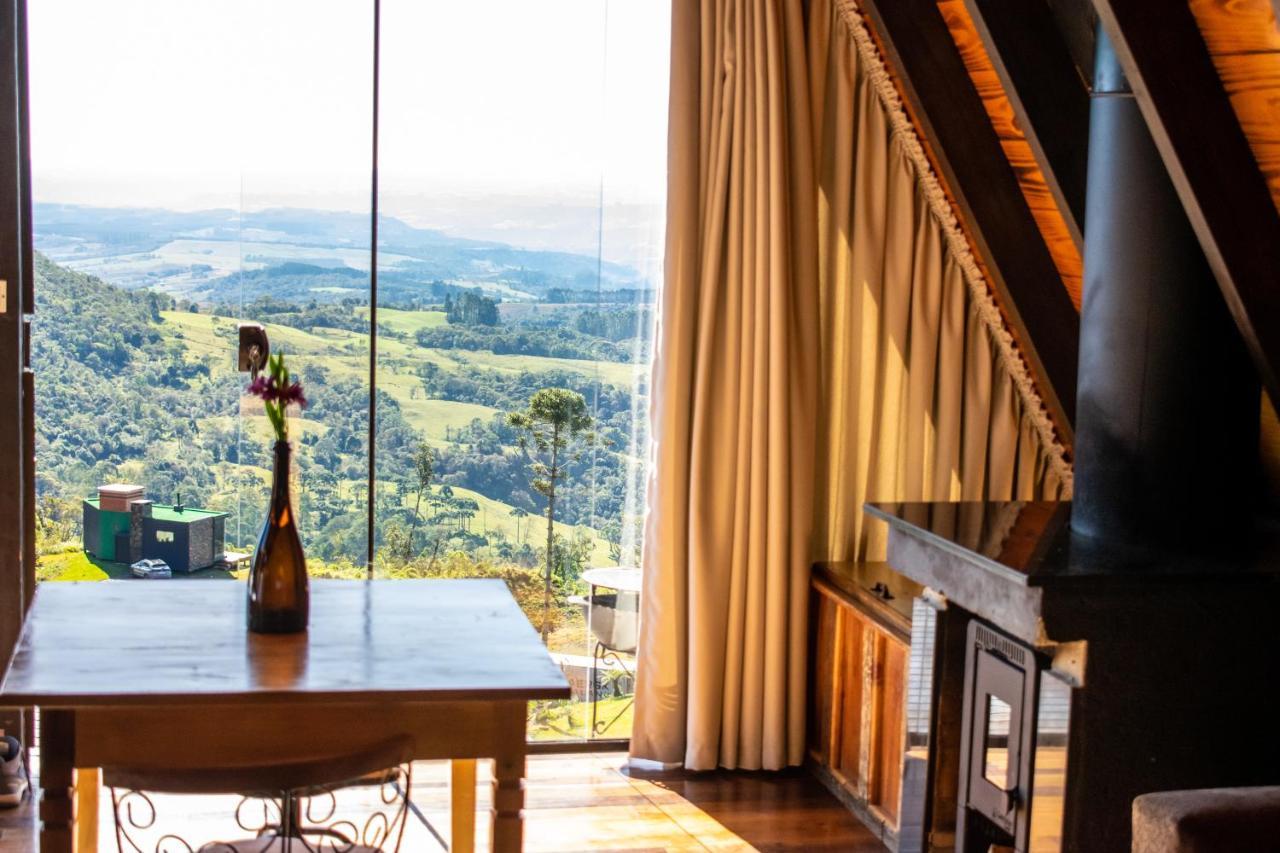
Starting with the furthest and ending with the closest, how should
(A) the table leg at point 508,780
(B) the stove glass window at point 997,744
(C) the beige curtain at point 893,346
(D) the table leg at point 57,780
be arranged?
(C) the beige curtain at point 893,346 → (B) the stove glass window at point 997,744 → (A) the table leg at point 508,780 → (D) the table leg at point 57,780

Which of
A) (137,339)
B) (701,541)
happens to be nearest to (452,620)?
(701,541)

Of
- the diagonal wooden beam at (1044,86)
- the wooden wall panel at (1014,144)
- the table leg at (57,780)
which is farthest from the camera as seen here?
the wooden wall panel at (1014,144)

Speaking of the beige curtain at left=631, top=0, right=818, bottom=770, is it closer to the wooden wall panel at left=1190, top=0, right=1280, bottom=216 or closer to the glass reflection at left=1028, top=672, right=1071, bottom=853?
the glass reflection at left=1028, top=672, right=1071, bottom=853

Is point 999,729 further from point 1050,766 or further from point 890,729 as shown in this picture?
point 890,729

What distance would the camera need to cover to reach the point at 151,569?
12.8 ft

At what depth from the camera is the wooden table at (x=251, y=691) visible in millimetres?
2279

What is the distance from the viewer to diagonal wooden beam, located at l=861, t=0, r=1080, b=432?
3.60 m

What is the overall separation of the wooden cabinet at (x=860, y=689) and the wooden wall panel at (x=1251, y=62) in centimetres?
135

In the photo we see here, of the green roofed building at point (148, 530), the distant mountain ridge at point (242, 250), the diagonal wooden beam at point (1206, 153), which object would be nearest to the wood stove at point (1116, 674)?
the diagonal wooden beam at point (1206, 153)

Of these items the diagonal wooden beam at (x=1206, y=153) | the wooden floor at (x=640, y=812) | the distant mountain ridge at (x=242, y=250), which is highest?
the diagonal wooden beam at (x=1206, y=153)

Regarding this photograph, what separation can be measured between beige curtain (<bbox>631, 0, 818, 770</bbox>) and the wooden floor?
10cm

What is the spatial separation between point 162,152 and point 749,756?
7.25 feet

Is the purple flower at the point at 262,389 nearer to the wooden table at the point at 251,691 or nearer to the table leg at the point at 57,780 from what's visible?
the wooden table at the point at 251,691

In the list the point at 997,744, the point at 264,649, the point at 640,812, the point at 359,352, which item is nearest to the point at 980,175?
the point at 997,744
